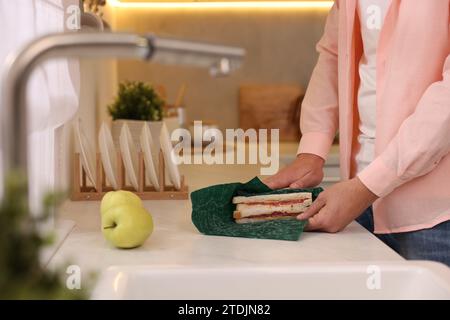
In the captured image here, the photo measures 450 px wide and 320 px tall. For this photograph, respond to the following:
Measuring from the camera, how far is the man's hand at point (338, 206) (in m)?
1.32

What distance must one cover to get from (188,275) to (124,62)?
3.34 m

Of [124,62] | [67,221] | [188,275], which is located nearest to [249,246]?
[188,275]

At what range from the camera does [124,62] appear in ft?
13.9

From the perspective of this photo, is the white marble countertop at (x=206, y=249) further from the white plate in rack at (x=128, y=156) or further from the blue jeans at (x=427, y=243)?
the white plate in rack at (x=128, y=156)

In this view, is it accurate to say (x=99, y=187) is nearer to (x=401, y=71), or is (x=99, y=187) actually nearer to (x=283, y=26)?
(x=401, y=71)

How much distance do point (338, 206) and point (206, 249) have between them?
10.6 inches

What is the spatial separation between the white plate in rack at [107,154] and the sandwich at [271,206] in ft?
1.59

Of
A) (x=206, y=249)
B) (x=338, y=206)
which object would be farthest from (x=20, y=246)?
(x=338, y=206)

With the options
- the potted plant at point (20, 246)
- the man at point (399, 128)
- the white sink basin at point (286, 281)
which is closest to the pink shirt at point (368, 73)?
the man at point (399, 128)

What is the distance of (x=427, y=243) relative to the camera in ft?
4.50

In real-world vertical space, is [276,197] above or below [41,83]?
below

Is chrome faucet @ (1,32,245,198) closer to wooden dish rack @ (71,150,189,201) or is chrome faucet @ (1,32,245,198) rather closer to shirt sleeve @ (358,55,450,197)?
shirt sleeve @ (358,55,450,197)

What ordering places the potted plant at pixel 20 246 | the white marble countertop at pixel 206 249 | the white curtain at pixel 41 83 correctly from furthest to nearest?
1. the white marble countertop at pixel 206 249
2. the white curtain at pixel 41 83
3. the potted plant at pixel 20 246

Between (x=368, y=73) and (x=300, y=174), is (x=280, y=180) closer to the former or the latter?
(x=300, y=174)
